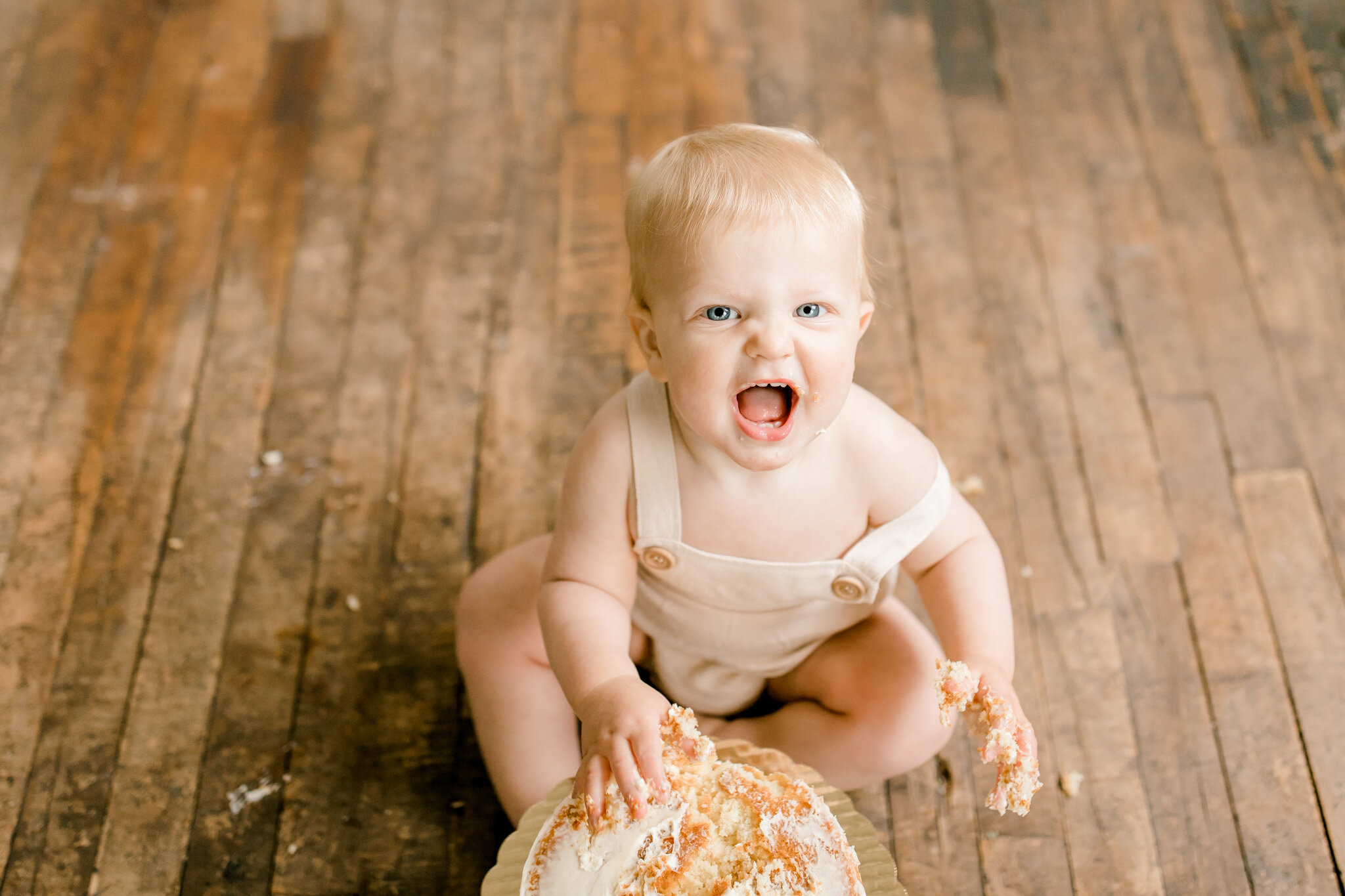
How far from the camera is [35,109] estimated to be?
5.84 ft

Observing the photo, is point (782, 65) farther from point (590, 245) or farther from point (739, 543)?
point (739, 543)

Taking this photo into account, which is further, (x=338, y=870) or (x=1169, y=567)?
(x=1169, y=567)

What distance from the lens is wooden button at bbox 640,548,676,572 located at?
3.01ft

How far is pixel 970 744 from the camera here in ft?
3.73

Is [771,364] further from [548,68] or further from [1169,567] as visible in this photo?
[548,68]

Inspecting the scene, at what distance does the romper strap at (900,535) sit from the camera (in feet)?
3.03

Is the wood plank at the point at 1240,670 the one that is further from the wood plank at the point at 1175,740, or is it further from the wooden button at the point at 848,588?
the wooden button at the point at 848,588

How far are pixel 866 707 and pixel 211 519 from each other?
0.82 m

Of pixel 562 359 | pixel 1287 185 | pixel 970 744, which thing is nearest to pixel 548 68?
pixel 562 359

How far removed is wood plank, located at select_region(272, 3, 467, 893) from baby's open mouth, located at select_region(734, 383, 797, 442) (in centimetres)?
57

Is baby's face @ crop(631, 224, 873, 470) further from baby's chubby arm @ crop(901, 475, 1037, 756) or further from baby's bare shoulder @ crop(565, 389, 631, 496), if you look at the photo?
baby's chubby arm @ crop(901, 475, 1037, 756)

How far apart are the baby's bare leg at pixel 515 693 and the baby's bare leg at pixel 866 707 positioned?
19 cm

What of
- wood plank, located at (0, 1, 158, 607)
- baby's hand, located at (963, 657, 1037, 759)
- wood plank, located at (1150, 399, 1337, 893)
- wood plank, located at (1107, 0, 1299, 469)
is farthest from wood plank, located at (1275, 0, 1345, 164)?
wood plank, located at (0, 1, 158, 607)

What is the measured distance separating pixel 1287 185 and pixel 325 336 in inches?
Result: 54.0
